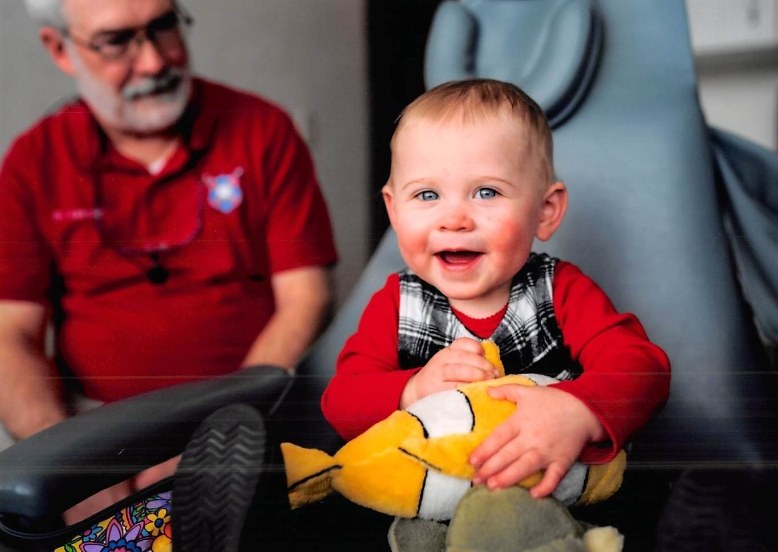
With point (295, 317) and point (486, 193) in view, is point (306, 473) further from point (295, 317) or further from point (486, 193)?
point (295, 317)

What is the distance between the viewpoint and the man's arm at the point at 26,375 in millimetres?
751

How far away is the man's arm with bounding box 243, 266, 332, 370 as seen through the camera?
2.90ft

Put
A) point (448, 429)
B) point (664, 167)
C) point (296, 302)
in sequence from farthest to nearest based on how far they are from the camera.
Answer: point (296, 302) → point (664, 167) → point (448, 429)

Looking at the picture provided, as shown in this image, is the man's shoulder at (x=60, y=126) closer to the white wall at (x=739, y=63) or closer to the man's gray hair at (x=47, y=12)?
the man's gray hair at (x=47, y=12)

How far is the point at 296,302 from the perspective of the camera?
2.97ft

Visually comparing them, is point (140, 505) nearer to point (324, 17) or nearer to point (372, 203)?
point (372, 203)

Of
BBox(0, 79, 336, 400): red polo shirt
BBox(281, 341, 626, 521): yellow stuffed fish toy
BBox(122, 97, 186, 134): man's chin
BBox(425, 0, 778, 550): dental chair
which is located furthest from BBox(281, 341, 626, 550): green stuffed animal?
BBox(122, 97, 186, 134): man's chin

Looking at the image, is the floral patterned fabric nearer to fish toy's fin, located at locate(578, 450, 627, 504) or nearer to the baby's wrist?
the baby's wrist

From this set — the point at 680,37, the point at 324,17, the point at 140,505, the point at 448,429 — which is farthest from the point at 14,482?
the point at 680,37

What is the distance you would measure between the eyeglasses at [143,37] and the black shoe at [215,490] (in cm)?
51

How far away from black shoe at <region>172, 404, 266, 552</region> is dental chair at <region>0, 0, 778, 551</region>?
17 cm

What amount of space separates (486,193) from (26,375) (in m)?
0.51

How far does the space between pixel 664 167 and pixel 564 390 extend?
349 millimetres

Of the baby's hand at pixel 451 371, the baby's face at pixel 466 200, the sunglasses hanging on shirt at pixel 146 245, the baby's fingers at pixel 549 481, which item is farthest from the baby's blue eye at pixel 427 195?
the sunglasses hanging on shirt at pixel 146 245
